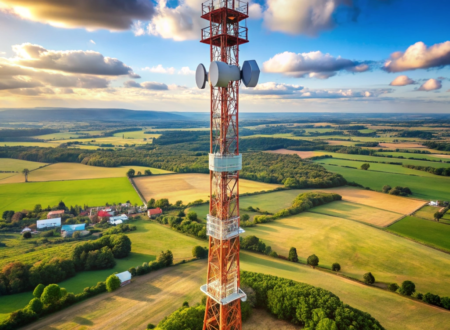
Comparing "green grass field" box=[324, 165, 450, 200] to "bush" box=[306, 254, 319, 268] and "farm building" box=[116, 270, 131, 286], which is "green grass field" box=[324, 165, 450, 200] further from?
"farm building" box=[116, 270, 131, 286]

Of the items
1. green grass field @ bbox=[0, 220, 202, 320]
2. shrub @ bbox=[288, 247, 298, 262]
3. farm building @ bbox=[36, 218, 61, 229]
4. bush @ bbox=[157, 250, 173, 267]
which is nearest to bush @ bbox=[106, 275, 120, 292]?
green grass field @ bbox=[0, 220, 202, 320]

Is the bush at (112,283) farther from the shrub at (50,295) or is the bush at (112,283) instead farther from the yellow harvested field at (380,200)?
the yellow harvested field at (380,200)

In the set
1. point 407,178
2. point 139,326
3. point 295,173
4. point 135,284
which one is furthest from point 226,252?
point 407,178

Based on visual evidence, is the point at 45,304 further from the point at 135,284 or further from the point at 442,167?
the point at 442,167

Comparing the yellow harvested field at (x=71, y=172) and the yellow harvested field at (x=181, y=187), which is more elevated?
the yellow harvested field at (x=71, y=172)

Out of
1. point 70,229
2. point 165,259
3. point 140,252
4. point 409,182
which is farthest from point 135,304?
point 409,182

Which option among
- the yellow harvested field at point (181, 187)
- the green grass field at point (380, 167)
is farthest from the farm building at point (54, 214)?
the green grass field at point (380, 167)

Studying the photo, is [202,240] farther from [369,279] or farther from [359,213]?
[359,213]
